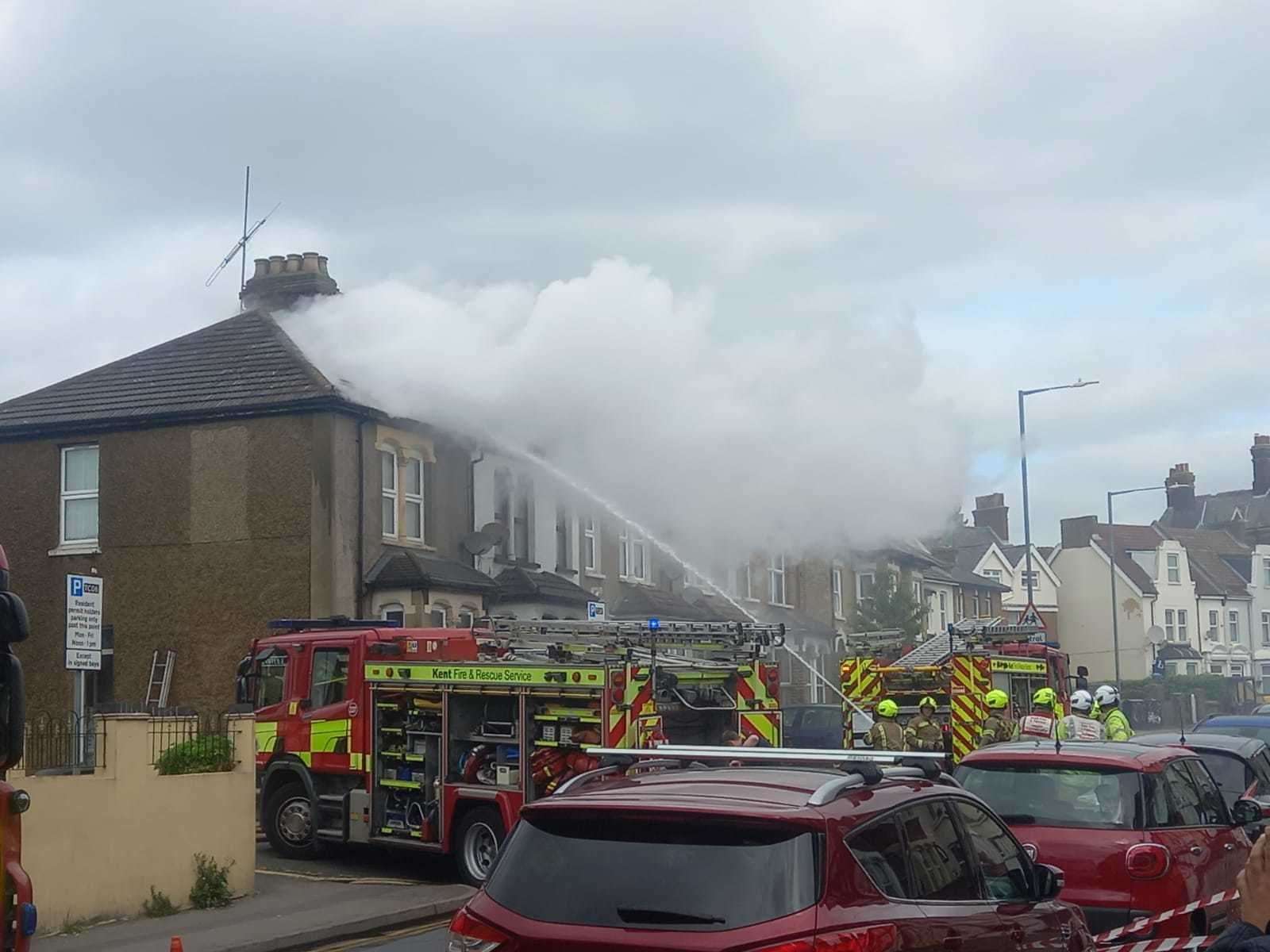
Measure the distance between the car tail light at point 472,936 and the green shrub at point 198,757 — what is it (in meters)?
8.72

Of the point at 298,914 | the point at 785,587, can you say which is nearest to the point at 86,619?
the point at 298,914

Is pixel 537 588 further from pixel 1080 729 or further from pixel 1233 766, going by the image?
pixel 1233 766

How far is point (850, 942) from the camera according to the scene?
16.3ft

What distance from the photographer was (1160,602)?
243ft

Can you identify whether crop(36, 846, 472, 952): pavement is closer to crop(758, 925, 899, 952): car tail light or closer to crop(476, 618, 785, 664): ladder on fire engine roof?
crop(476, 618, 785, 664): ladder on fire engine roof

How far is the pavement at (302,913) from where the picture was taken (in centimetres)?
1175

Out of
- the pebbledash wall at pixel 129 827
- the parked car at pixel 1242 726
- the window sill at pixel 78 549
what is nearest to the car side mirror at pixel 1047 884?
the pebbledash wall at pixel 129 827

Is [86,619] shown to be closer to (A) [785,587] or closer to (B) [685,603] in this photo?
(B) [685,603]

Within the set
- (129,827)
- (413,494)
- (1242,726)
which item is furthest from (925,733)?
(413,494)

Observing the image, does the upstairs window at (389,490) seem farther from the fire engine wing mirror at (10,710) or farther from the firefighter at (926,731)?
the fire engine wing mirror at (10,710)

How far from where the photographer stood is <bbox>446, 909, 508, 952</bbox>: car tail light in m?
5.25

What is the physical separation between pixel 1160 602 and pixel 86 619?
68.1 meters

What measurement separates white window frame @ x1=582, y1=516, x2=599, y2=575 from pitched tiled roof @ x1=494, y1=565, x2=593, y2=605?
5.47 feet

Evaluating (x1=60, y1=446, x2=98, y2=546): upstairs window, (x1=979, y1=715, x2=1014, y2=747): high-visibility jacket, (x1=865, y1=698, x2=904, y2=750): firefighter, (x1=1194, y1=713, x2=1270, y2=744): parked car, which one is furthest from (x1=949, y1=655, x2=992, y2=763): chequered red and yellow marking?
(x1=60, y1=446, x2=98, y2=546): upstairs window
